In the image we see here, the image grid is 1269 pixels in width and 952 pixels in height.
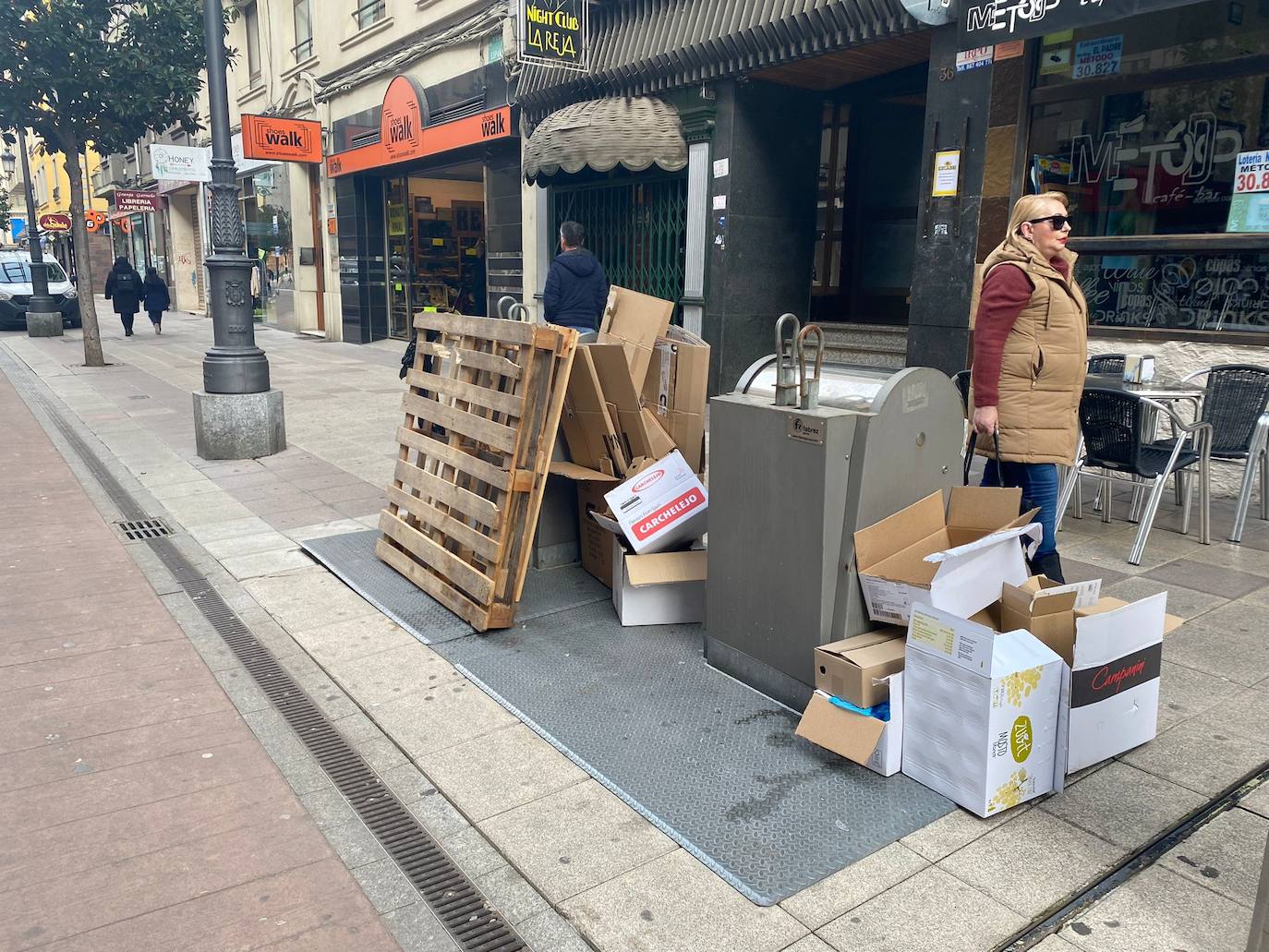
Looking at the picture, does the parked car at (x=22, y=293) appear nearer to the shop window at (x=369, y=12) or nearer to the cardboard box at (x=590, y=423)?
the shop window at (x=369, y=12)

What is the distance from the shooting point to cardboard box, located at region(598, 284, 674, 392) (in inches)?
202

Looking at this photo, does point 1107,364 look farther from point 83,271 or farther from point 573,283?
point 83,271

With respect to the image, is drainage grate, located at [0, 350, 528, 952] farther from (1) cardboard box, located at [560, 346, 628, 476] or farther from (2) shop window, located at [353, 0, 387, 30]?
(2) shop window, located at [353, 0, 387, 30]

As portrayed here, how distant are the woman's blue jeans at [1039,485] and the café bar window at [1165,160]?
3.82 meters

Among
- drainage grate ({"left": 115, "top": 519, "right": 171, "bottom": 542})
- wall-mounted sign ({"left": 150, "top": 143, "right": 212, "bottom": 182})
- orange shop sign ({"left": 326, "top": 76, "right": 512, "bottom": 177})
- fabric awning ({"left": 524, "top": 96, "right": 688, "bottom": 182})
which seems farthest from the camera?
orange shop sign ({"left": 326, "top": 76, "right": 512, "bottom": 177})

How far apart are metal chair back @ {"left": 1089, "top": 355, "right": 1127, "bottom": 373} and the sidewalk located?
5.62ft

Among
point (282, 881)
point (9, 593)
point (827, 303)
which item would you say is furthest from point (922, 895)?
point (827, 303)

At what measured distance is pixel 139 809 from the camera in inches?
121

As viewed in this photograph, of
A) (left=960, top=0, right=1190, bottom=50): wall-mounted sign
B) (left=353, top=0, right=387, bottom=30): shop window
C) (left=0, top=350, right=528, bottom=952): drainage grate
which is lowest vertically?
(left=0, top=350, right=528, bottom=952): drainage grate

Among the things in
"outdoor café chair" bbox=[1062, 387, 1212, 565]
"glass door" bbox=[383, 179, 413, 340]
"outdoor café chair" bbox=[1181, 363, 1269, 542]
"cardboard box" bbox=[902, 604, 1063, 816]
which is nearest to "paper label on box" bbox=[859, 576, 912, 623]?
"cardboard box" bbox=[902, 604, 1063, 816]

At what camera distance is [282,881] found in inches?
107

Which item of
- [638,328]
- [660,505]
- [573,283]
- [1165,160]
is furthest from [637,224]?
[660,505]

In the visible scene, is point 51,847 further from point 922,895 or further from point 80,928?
point 922,895

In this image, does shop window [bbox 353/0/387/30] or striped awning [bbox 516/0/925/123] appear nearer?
striped awning [bbox 516/0/925/123]
